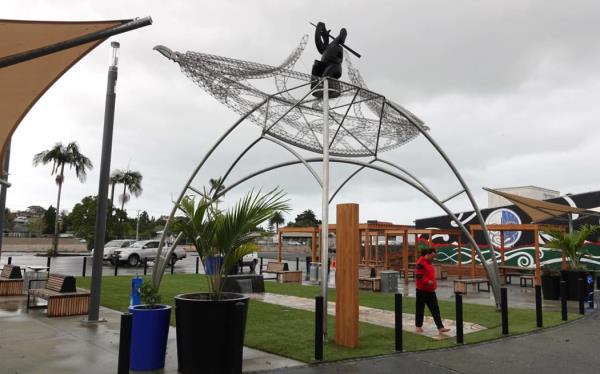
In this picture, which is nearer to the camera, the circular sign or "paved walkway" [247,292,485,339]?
"paved walkway" [247,292,485,339]

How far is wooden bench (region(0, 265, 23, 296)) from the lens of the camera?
43.1ft

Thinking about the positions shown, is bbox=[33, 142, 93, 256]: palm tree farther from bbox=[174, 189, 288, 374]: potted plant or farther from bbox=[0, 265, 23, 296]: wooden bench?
bbox=[174, 189, 288, 374]: potted plant

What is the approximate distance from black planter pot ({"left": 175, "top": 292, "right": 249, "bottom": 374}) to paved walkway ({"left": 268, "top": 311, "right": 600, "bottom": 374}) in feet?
2.39

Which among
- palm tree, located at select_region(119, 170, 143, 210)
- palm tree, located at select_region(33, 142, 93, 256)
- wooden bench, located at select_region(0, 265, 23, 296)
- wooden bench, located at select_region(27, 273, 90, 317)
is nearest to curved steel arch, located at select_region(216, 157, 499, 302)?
wooden bench, located at select_region(27, 273, 90, 317)

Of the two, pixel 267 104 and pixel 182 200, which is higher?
pixel 267 104

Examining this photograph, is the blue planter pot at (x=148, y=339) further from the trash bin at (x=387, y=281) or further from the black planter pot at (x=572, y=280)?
the black planter pot at (x=572, y=280)

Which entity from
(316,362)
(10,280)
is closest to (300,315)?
(316,362)

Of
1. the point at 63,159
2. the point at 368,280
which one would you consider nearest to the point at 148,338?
the point at 368,280

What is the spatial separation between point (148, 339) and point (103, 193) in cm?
434

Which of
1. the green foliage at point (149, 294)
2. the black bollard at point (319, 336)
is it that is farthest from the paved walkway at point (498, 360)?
the green foliage at point (149, 294)

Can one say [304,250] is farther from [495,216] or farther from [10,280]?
[10,280]

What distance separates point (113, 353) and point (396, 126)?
9828mm

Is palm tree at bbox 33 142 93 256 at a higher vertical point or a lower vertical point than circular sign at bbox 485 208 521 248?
higher

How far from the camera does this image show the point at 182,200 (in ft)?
22.5
